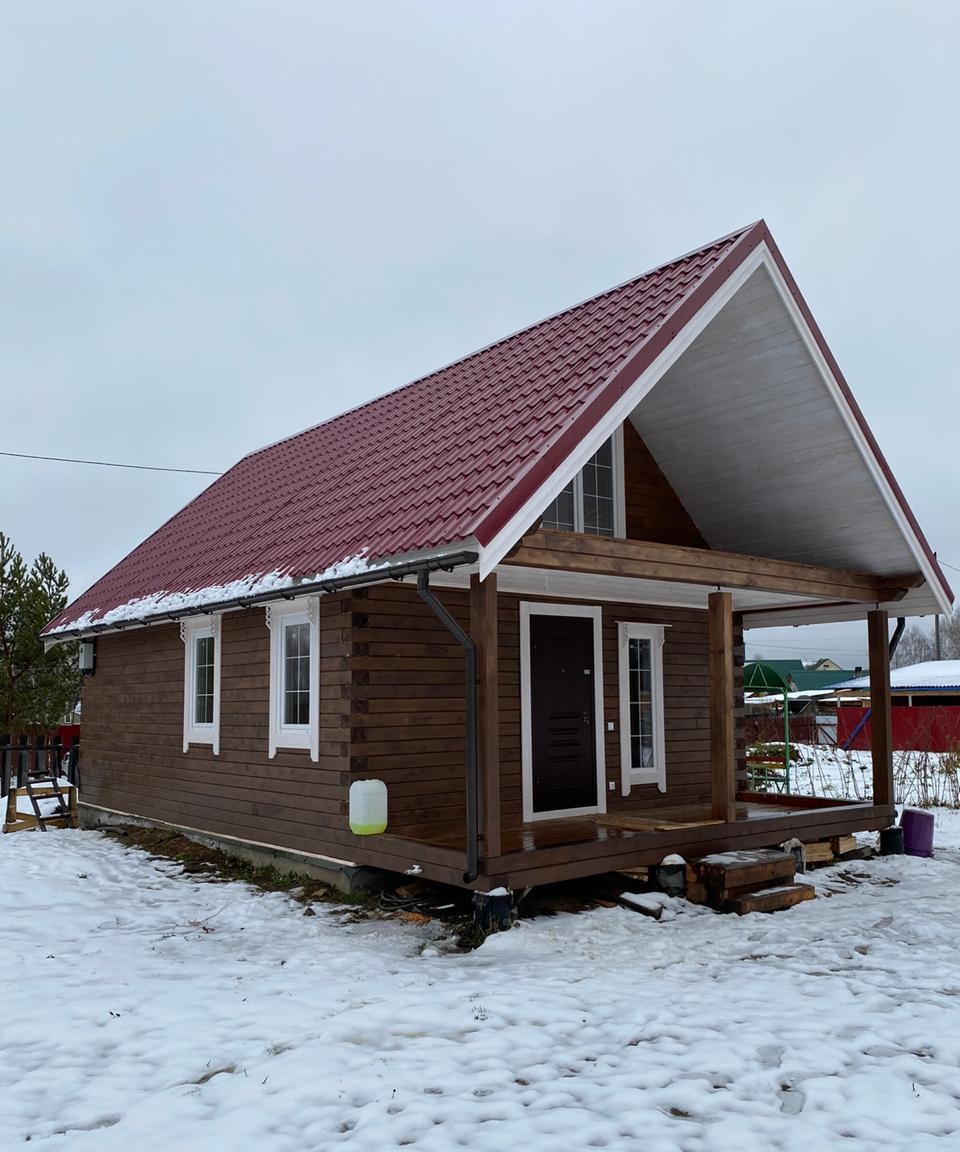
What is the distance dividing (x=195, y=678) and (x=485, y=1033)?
7.38 metres

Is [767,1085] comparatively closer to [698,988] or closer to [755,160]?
[698,988]

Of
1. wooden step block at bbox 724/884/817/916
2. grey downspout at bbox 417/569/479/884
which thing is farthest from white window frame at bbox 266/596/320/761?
wooden step block at bbox 724/884/817/916

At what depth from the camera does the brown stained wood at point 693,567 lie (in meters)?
7.25

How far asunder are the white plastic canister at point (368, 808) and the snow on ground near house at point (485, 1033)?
720 millimetres

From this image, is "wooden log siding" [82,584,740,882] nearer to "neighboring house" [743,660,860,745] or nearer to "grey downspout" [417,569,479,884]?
"grey downspout" [417,569,479,884]

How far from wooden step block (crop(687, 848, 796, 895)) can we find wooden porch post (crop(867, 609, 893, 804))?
103 inches

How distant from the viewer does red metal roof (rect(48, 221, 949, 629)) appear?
23.3 feet

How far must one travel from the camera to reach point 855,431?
9.38 metres

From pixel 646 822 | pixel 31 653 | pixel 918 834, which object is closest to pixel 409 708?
pixel 646 822

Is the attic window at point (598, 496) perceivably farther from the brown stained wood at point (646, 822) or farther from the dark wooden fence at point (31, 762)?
the dark wooden fence at point (31, 762)

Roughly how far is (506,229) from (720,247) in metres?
45.1

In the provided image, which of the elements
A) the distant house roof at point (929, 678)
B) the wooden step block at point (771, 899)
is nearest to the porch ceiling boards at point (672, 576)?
the wooden step block at point (771, 899)

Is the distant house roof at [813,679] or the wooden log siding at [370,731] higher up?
the distant house roof at [813,679]

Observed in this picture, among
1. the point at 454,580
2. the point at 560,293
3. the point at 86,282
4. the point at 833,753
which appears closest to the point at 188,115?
the point at 86,282
